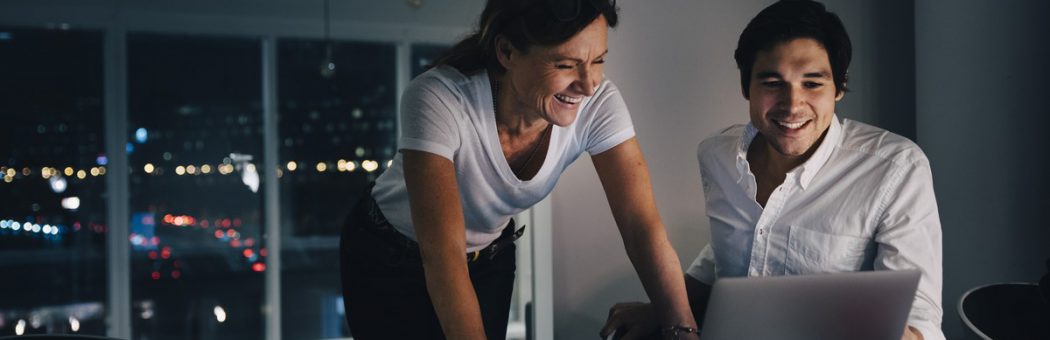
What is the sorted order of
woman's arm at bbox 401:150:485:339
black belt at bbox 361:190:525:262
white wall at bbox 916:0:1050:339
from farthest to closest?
white wall at bbox 916:0:1050:339 → black belt at bbox 361:190:525:262 → woman's arm at bbox 401:150:485:339

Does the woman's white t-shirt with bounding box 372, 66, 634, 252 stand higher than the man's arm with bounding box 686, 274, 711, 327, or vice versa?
the woman's white t-shirt with bounding box 372, 66, 634, 252

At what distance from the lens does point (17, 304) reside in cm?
977

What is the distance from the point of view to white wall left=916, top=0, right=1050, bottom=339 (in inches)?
95.7

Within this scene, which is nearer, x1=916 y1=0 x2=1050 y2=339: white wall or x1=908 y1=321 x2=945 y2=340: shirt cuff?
x1=908 y1=321 x2=945 y2=340: shirt cuff

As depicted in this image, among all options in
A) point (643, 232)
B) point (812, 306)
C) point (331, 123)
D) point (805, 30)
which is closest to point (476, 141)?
point (643, 232)

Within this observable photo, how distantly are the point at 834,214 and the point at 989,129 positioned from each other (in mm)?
1037

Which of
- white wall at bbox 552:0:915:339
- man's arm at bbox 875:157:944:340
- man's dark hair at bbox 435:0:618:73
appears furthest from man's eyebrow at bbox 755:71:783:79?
white wall at bbox 552:0:915:339

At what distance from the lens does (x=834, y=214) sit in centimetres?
172

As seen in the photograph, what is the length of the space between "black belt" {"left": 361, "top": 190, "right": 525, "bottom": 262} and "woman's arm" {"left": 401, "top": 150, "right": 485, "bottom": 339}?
305 millimetres

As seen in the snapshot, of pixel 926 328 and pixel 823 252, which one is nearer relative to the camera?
pixel 926 328

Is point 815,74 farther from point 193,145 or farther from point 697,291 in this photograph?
point 193,145

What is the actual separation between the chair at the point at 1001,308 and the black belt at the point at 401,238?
3.38 feet

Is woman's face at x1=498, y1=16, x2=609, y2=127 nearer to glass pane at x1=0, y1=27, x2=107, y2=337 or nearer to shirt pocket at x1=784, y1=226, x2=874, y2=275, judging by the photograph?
shirt pocket at x1=784, y1=226, x2=874, y2=275

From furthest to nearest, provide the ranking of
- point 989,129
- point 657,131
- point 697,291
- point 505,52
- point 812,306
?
1. point 657,131
2. point 989,129
3. point 697,291
4. point 505,52
5. point 812,306
